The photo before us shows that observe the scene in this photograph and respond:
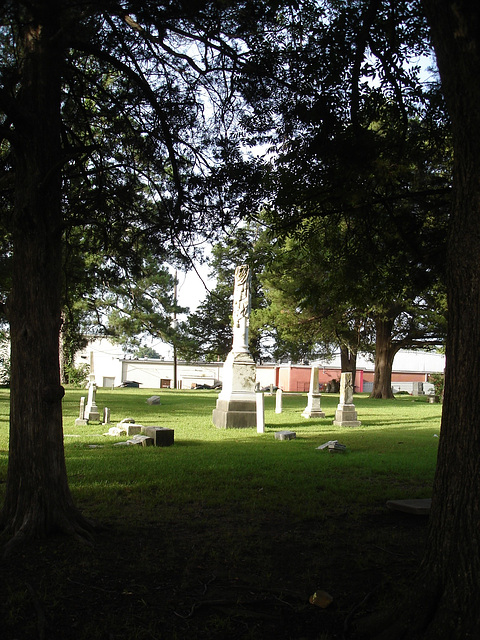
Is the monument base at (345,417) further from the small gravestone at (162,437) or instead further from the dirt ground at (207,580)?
the dirt ground at (207,580)

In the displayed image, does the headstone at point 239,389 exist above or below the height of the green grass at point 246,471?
above

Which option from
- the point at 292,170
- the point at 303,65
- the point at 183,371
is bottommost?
the point at 183,371

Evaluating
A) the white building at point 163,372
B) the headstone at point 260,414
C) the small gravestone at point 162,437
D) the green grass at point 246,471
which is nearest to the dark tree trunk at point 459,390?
the green grass at point 246,471

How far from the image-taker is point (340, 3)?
19.6 feet

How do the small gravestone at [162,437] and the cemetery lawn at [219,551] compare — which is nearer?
the cemetery lawn at [219,551]

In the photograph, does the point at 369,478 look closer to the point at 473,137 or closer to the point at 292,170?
the point at 292,170

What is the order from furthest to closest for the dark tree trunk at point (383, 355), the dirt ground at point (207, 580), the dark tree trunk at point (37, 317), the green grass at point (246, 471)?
the dark tree trunk at point (383, 355), the green grass at point (246, 471), the dark tree trunk at point (37, 317), the dirt ground at point (207, 580)

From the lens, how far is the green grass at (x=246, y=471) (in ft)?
21.9

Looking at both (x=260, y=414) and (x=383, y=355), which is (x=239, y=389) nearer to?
(x=260, y=414)

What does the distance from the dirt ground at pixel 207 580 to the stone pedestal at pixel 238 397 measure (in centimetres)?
923

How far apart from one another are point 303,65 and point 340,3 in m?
0.72

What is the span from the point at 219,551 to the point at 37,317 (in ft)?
8.69

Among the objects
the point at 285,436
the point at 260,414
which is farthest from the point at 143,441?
the point at 260,414

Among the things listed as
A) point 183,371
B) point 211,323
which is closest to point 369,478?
point 211,323
